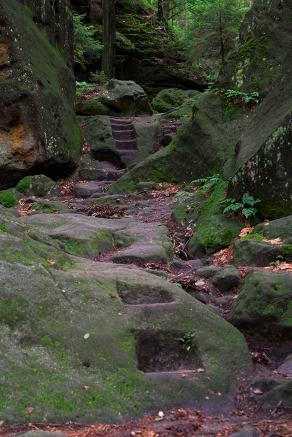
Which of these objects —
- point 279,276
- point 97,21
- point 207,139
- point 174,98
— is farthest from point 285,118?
point 97,21

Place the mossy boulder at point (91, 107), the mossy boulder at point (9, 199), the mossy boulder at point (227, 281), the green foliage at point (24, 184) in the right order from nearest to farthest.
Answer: the mossy boulder at point (227, 281), the mossy boulder at point (9, 199), the green foliage at point (24, 184), the mossy boulder at point (91, 107)

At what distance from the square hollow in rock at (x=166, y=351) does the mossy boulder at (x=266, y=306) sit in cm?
89

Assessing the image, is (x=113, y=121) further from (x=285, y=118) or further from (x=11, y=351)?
(x=11, y=351)

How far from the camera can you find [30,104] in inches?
466

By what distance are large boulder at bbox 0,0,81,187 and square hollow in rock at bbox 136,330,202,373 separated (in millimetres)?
8478

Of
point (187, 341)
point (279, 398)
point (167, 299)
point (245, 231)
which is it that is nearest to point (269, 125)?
point (245, 231)

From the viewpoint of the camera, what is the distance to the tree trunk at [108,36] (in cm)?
2438

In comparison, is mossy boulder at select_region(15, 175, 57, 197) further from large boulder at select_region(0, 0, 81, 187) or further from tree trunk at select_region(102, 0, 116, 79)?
tree trunk at select_region(102, 0, 116, 79)

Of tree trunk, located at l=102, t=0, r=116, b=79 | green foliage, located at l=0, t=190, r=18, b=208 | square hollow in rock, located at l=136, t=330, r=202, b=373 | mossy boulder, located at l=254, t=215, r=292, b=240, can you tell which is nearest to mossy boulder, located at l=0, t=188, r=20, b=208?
green foliage, located at l=0, t=190, r=18, b=208

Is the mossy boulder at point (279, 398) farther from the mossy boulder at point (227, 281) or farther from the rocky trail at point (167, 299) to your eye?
the mossy boulder at point (227, 281)

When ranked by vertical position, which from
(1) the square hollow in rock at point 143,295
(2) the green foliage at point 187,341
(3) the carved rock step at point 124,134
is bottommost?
(3) the carved rock step at point 124,134

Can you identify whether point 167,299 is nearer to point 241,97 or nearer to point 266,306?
point 266,306

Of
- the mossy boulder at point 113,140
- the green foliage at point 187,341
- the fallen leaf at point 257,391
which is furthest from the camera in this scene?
the mossy boulder at point 113,140

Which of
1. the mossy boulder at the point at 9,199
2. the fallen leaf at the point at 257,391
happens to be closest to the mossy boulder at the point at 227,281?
the fallen leaf at the point at 257,391
